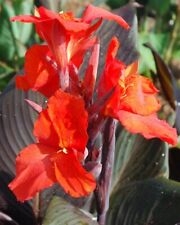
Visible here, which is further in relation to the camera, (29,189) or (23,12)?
(23,12)

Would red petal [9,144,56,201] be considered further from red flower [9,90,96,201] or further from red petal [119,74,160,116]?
red petal [119,74,160,116]

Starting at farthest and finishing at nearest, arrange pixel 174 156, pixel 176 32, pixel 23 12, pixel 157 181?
1. pixel 176 32
2. pixel 23 12
3. pixel 174 156
4. pixel 157 181

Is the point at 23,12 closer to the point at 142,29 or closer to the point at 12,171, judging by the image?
the point at 142,29

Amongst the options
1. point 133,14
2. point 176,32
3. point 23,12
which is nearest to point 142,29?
point 176,32

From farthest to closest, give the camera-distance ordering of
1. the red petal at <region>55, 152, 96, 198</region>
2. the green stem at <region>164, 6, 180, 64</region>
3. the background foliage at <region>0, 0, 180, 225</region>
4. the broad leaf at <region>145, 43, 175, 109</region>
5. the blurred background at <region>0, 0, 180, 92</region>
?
the green stem at <region>164, 6, 180, 64</region> → the blurred background at <region>0, 0, 180, 92</region> → the broad leaf at <region>145, 43, 175, 109</region> → the background foliage at <region>0, 0, 180, 225</region> → the red petal at <region>55, 152, 96, 198</region>

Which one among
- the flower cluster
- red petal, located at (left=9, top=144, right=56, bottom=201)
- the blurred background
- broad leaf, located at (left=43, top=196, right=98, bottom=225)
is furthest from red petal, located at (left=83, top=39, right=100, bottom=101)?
the blurred background

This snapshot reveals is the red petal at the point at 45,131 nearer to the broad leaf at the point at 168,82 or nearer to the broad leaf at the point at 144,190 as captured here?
the broad leaf at the point at 144,190
